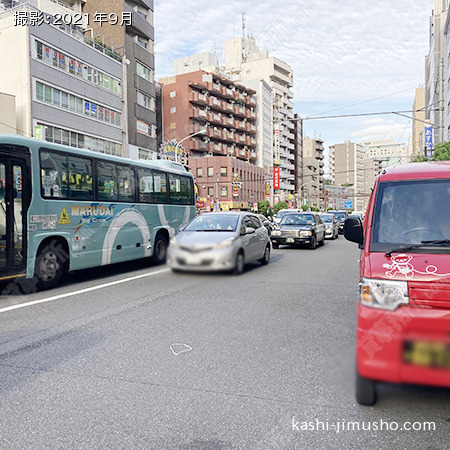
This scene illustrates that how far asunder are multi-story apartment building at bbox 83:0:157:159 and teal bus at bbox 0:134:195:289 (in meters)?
33.6

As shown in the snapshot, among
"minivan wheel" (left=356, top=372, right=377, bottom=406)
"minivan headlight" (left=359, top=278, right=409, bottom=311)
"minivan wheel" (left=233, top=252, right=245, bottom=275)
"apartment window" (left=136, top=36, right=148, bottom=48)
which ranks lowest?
"minivan wheel" (left=356, top=372, right=377, bottom=406)

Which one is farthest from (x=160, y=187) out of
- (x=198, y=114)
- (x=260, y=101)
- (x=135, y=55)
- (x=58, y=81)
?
(x=260, y=101)

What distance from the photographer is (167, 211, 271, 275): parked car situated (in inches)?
147

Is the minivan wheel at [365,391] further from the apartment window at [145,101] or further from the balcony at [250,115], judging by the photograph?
the balcony at [250,115]

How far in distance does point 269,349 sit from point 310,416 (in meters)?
1.66

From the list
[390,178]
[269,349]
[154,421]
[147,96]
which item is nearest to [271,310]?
[269,349]

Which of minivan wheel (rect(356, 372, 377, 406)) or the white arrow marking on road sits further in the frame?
the white arrow marking on road

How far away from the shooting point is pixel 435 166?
177 inches

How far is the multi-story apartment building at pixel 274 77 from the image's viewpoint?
336ft

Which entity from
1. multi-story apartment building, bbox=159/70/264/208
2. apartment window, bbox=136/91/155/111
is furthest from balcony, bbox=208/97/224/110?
apartment window, bbox=136/91/155/111

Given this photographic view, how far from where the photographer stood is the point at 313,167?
445 feet

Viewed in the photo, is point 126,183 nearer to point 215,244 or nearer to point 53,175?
point 53,175

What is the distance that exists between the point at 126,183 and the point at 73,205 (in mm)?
1104

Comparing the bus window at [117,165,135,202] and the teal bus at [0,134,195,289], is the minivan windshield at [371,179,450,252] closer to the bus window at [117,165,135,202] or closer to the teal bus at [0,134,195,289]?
the teal bus at [0,134,195,289]
